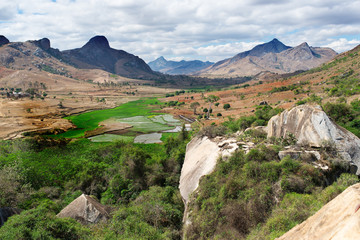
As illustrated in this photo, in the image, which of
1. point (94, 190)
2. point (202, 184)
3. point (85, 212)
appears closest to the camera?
point (85, 212)

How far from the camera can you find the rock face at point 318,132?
18.7m

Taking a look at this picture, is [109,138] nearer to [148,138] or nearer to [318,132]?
[148,138]

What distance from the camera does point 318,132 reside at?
65.3 feet

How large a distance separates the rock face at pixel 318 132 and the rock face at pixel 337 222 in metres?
12.5

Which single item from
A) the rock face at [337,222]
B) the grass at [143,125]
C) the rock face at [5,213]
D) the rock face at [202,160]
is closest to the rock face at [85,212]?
the rock face at [5,213]

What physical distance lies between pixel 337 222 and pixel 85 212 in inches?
686

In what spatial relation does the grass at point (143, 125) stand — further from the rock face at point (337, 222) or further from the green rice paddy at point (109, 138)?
the rock face at point (337, 222)

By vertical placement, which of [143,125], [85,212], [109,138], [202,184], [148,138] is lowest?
[148,138]

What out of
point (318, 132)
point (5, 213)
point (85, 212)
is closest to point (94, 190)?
point (85, 212)

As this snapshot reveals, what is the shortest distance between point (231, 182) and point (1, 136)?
60761mm

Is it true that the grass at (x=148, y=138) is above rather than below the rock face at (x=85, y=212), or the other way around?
below

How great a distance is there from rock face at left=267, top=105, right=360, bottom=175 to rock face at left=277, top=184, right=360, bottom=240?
12526 millimetres

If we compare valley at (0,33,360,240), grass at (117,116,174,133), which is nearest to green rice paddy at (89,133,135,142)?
grass at (117,116,174,133)

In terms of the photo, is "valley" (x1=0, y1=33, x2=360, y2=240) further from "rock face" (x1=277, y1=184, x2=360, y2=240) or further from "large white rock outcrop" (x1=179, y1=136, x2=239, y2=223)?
"rock face" (x1=277, y1=184, x2=360, y2=240)
